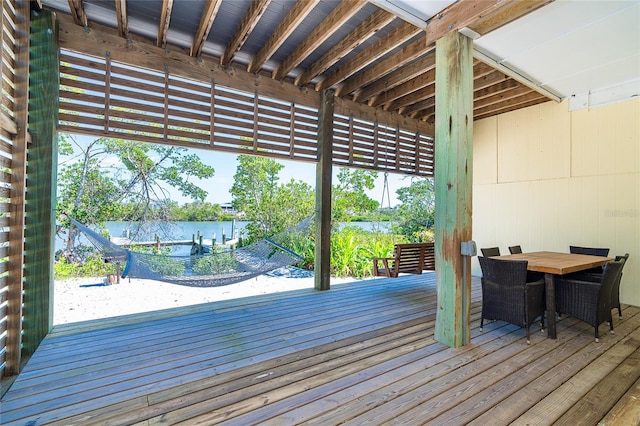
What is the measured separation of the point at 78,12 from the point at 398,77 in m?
3.14

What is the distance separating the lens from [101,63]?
2662 mm

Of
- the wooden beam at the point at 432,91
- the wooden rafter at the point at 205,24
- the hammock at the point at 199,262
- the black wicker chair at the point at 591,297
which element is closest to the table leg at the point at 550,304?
the black wicker chair at the point at 591,297

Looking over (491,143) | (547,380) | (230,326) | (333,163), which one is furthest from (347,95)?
(547,380)

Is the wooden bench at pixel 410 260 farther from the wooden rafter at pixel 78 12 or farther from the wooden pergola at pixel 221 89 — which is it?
the wooden rafter at pixel 78 12

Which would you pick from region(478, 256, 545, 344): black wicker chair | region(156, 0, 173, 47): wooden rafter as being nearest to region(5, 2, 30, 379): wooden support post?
region(156, 0, 173, 47): wooden rafter

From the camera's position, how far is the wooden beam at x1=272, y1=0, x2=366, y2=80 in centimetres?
231

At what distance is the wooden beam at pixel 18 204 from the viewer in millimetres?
1827

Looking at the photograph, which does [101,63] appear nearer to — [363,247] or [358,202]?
[363,247]

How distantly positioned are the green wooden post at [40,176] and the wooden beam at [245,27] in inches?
54.5

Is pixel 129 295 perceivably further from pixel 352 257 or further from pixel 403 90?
pixel 403 90

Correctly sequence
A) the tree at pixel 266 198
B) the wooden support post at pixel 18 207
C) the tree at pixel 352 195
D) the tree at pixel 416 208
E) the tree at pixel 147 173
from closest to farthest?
the wooden support post at pixel 18 207
the tree at pixel 147 173
the tree at pixel 266 198
the tree at pixel 352 195
the tree at pixel 416 208

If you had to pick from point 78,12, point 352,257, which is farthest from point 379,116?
point 78,12

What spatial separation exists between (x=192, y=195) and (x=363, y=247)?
483 cm

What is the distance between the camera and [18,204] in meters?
1.88
